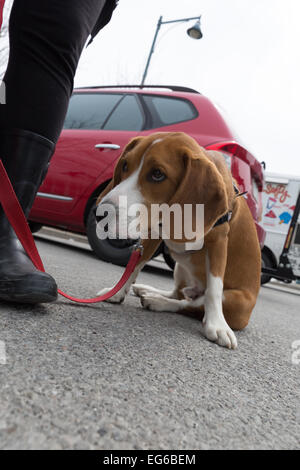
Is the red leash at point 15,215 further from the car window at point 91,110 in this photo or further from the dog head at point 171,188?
the car window at point 91,110

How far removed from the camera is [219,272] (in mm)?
1667

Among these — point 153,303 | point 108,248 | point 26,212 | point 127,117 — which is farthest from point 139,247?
point 127,117

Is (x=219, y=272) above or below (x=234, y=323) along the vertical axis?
above

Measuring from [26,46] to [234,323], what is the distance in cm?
157

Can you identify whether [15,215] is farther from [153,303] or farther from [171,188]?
[153,303]

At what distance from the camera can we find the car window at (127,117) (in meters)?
3.74

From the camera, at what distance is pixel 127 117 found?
3832 millimetres

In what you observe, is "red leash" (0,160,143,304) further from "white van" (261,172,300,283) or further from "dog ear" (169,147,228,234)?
"white van" (261,172,300,283)

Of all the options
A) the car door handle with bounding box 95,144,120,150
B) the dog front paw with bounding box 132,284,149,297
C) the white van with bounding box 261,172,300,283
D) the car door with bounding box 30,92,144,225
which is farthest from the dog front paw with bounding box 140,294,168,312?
the white van with bounding box 261,172,300,283

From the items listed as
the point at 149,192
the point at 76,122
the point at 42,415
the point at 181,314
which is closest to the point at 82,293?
the point at 181,314

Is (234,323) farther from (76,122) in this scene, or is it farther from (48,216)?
(76,122)

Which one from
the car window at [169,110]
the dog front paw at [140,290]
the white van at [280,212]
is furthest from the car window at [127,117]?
the white van at [280,212]

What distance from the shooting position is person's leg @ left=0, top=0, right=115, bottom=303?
1274mm

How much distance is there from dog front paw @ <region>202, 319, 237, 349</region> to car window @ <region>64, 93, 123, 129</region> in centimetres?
298
